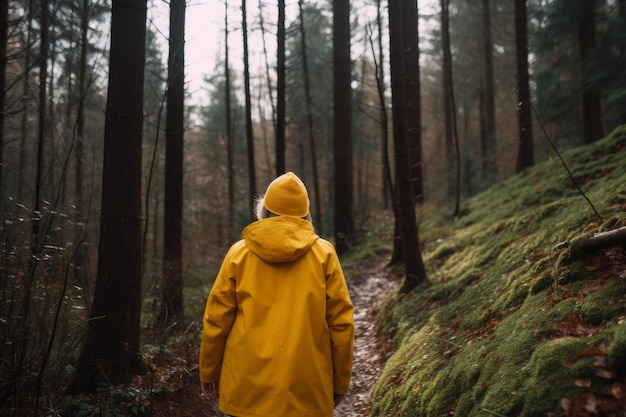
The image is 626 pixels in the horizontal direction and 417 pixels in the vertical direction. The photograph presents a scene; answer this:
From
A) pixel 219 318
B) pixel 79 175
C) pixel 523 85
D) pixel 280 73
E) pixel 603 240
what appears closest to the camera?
pixel 219 318

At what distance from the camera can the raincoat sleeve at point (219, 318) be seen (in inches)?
117

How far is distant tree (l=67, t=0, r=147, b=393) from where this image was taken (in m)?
4.87

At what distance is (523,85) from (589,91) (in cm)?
239

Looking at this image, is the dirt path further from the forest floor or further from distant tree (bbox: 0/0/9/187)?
distant tree (bbox: 0/0/9/187)

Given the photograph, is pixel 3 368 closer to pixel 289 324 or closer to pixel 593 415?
pixel 289 324

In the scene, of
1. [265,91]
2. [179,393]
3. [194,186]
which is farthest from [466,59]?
[179,393]

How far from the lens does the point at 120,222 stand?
494 cm

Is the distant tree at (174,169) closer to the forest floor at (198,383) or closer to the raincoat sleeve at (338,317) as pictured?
the forest floor at (198,383)

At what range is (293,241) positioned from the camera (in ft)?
9.53

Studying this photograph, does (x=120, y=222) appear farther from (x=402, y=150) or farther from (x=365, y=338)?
(x=402, y=150)

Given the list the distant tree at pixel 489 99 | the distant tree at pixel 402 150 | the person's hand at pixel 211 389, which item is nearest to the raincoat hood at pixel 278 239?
the person's hand at pixel 211 389

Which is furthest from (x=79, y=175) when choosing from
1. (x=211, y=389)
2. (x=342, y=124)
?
(x=211, y=389)

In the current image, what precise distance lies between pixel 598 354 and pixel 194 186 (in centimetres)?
3185

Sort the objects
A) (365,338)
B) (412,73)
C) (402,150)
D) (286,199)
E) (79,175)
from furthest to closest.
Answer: (412,73), (79,175), (402,150), (365,338), (286,199)
